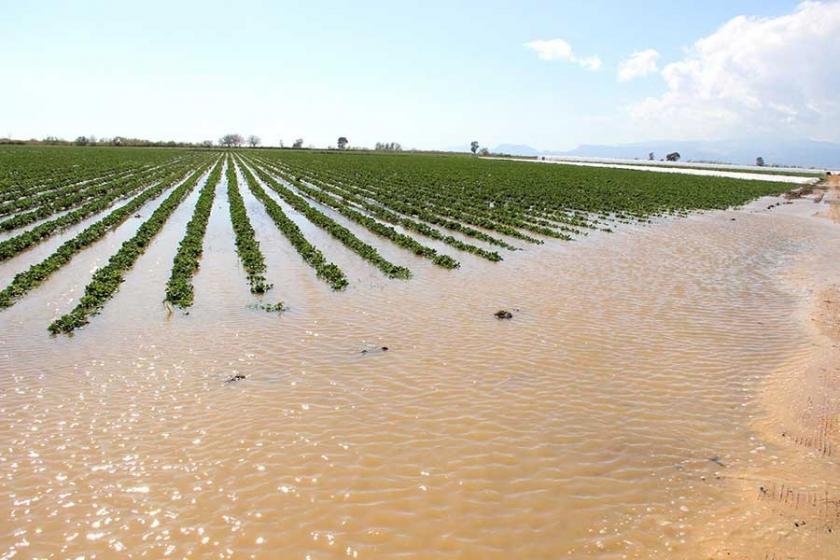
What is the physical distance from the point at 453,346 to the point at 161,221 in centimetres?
1765

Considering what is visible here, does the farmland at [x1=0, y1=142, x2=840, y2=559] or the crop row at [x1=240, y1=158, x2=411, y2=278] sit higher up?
the crop row at [x1=240, y1=158, x2=411, y2=278]

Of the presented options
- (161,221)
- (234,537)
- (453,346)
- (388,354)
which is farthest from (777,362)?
(161,221)

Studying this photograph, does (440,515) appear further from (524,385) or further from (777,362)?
(777,362)

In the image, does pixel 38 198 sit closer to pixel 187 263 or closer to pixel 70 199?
pixel 70 199

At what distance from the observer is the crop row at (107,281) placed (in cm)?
1084

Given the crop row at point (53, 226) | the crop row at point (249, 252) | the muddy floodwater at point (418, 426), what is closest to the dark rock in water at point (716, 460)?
the muddy floodwater at point (418, 426)

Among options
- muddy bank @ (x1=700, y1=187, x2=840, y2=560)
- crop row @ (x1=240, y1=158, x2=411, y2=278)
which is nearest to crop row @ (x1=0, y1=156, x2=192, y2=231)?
crop row @ (x1=240, y1=158, x2=411, y2=278)

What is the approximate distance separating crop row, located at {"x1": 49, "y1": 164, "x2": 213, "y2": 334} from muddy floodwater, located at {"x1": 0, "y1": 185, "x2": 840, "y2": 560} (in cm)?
36

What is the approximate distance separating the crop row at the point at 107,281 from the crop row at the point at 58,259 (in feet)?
4.07

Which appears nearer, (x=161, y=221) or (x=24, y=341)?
(x=24, y=341)

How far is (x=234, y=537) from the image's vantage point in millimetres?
5238

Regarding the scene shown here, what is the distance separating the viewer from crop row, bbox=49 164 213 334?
10836mm

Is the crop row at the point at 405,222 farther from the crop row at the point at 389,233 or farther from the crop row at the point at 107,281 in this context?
the crop row at the point at 107,281

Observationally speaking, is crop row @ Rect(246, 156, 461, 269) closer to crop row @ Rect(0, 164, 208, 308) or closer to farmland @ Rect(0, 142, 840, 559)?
farmland @ Rect(0, 142, 840, 559)
